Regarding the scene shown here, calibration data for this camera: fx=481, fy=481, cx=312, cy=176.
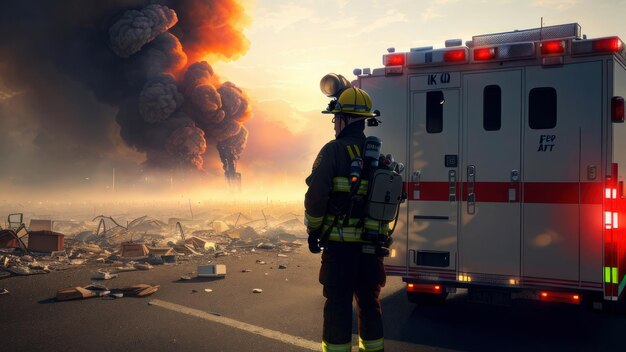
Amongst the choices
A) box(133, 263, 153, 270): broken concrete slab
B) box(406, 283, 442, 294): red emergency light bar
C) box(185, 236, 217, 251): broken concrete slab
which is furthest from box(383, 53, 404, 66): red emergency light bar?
box(185, 236, 217, 251): broken concrete slab

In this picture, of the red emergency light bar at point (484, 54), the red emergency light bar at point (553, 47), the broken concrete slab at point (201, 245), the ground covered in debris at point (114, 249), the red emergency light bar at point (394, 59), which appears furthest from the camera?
the broken concrete slab at point (201, 245)

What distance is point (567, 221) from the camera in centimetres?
478

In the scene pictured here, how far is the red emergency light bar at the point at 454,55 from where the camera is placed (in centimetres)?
517

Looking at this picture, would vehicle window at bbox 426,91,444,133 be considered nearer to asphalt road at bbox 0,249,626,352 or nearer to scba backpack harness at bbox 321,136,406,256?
scba backpack harness at bbox 321,136,406,256

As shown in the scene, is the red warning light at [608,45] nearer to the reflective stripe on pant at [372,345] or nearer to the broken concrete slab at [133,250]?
the reflective stripe on pant at [372,345]

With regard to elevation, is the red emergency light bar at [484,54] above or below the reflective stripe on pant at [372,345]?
above

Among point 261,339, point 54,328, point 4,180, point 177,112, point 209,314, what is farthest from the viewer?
point 4,180

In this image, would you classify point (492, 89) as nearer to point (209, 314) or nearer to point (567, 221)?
point (567, 221)

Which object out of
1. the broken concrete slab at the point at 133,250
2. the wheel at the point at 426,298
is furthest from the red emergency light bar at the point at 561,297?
the broken concrete slab at the point at 133,250

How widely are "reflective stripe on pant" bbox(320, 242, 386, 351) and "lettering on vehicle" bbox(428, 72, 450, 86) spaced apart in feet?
8.25

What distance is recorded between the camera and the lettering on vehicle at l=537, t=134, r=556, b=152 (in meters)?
4.85

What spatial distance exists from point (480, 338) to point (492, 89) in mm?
2586

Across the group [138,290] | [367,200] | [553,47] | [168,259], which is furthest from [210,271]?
[553,47]

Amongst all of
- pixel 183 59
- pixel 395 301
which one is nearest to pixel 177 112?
pixel 183 59
